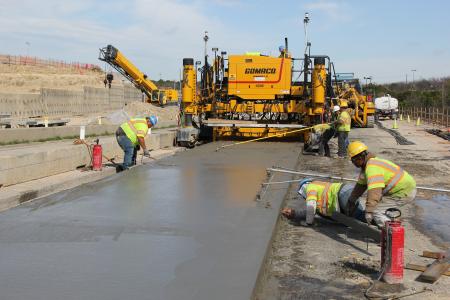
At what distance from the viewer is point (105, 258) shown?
4703 millimetres

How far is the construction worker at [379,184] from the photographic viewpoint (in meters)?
5.68

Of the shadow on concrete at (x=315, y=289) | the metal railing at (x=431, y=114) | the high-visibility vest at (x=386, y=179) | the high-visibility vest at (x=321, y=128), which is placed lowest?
the shadow on concrete at (x=315, y=289)

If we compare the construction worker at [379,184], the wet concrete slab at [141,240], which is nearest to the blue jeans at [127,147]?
the wet concrete slab at [141,240]

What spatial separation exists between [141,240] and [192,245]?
541 mm

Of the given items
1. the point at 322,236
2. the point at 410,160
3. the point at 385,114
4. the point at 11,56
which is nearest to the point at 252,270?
the point at 322,236

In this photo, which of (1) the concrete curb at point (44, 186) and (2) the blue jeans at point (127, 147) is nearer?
(1) the concrete curb at point (44, 186)

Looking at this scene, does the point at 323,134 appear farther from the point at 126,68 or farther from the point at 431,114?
the point at 431,114

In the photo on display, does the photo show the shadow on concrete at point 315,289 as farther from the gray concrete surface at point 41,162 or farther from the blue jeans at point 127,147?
the blue jeans at point 127,147

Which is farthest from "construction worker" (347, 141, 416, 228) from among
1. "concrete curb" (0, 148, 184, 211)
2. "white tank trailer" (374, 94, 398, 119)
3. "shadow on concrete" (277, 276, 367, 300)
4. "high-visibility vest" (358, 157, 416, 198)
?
"white tank trailer" (374, 94, 398, 119)

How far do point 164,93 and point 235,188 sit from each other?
1808 centimetres

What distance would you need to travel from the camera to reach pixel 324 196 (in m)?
6.49

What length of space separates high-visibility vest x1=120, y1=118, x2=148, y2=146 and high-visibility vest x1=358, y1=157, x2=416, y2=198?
230 inches

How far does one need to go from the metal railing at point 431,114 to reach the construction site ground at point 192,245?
26796 millimetres

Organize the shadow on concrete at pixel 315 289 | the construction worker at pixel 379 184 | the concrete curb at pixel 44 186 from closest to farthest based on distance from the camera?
the shadow on concrete at pixel 315 289 → the construction worker at pixel 379 184 → the concrete curb at pixel 44 186
